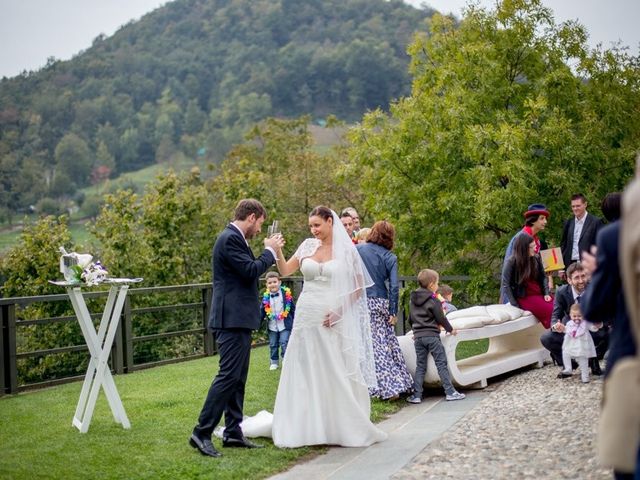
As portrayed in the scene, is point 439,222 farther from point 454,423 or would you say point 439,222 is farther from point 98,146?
point 98,146

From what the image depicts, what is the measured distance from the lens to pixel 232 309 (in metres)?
7.18

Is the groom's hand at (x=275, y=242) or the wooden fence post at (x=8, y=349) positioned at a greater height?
the groom's hand at (x=275, y=242)

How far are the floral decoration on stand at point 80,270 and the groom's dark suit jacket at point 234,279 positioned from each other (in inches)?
61.0

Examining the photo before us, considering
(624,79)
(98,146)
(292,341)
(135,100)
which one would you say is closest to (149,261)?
(624,79)

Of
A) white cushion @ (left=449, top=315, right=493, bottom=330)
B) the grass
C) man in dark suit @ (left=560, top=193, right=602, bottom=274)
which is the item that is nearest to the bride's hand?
the grass

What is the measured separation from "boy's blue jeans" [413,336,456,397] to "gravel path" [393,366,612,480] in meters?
0.53

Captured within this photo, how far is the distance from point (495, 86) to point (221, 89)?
97140 mm

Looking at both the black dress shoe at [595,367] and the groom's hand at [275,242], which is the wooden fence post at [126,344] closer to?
the groom's hand at [275,242]

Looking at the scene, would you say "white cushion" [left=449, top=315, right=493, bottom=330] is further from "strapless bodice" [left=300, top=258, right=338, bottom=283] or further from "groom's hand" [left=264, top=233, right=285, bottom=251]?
"groom's hand" [left=264, top=233, right=285, bottom=251]

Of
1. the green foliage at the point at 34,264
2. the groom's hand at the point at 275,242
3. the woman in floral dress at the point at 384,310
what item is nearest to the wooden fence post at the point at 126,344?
the woman in floral dress at the point at 384,310

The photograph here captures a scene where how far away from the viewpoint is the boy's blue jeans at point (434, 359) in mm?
9945

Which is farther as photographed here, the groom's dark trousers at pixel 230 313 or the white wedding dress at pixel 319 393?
the white wedding dress at pixel 319 393

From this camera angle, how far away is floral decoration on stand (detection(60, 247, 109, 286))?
26.7 ft

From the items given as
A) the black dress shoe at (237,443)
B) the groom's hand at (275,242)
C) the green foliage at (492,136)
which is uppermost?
the green foliage at (492,136)
